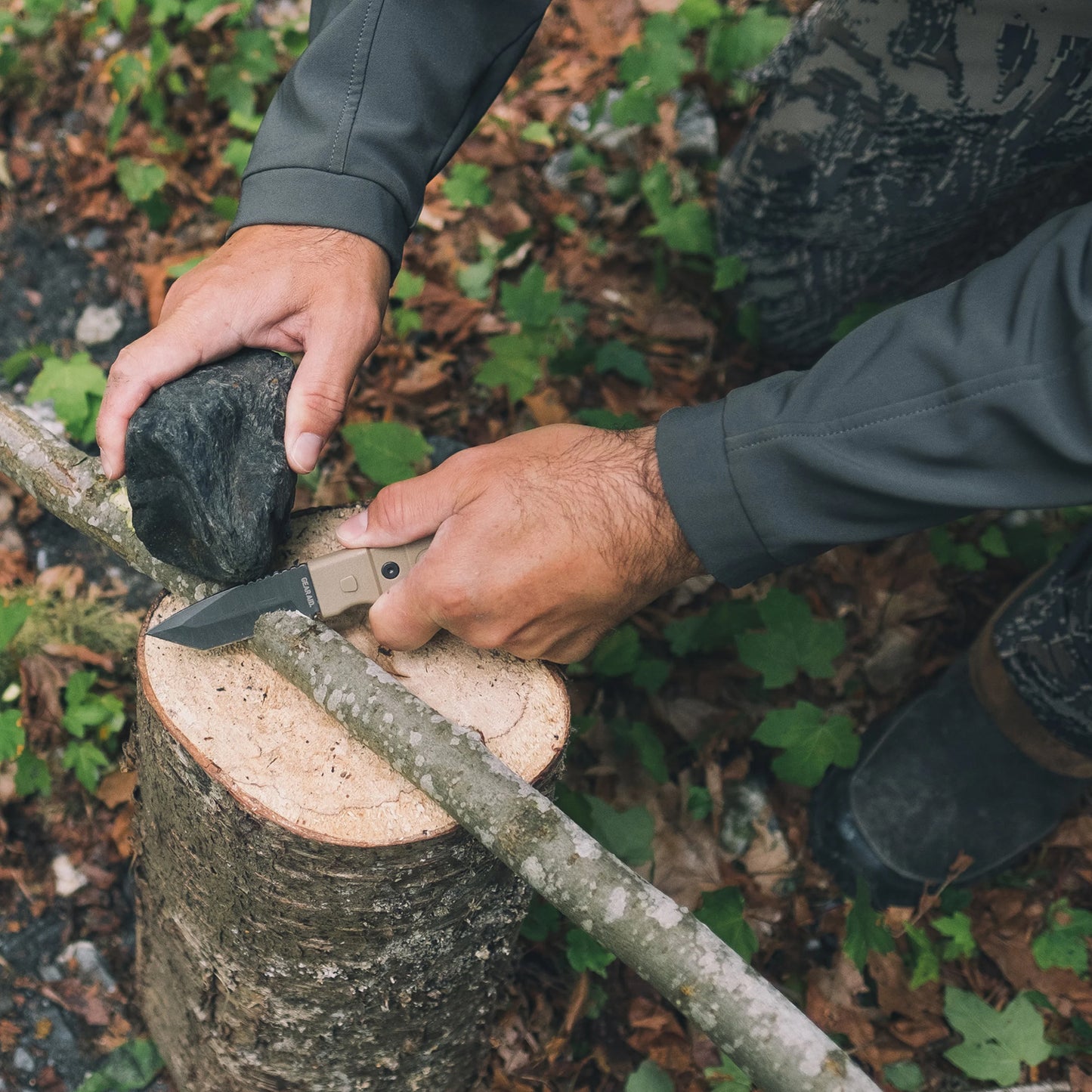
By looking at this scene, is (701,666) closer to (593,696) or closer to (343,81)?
(593,696)

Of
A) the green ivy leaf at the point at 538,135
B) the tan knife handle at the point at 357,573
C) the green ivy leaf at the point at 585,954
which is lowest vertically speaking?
the green ivy leaf at the point at 585,954

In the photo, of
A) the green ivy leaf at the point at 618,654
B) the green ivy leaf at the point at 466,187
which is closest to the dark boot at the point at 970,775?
the green ivy leaf at the point at 618,654

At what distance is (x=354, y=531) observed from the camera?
1737mm

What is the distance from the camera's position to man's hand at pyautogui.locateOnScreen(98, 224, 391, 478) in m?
1.66

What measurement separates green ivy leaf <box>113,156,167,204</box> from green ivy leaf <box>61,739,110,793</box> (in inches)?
83.5

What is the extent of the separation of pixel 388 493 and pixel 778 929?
167 cm

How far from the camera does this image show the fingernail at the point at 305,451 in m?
1.72

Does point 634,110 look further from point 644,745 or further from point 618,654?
point 644,745

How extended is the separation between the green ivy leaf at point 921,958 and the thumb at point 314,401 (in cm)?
190

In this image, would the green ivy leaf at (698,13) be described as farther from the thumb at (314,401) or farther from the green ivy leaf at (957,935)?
the green ivy leaf at (957,935)

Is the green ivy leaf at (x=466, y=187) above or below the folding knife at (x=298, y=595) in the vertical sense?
above

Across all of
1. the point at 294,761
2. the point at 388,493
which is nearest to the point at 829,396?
the point at 388,493

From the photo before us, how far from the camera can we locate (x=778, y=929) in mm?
2480

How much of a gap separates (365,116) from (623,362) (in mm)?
1272
